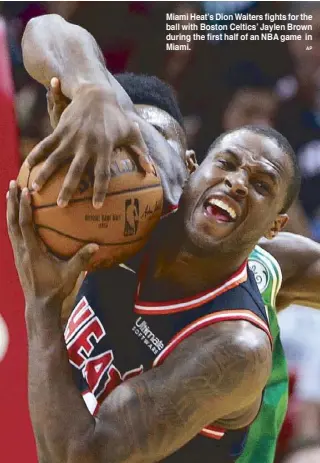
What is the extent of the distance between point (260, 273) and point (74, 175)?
28.5 inches

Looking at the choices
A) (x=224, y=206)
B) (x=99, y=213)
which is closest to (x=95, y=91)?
(x=99, y=213)

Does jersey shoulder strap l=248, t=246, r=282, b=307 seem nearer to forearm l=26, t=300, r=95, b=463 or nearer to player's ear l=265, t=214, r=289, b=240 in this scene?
player's ear l=265, t=214, r=289, b=240

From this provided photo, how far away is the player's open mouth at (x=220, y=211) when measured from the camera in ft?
3.96

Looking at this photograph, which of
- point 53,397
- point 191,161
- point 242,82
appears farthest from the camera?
point 242,82

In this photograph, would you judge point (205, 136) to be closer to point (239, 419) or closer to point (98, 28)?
point (98, 28)

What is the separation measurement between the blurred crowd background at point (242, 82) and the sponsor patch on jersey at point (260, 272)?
140 millimetres

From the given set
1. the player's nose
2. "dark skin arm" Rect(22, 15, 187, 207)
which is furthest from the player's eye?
"dark skin arm" Rect(22, 15, 187, 207)

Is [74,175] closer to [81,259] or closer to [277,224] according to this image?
[81,259]

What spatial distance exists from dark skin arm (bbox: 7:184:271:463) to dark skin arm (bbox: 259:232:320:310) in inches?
20.4

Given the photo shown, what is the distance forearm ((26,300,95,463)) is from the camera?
1084 millimetres

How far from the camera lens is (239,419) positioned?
4.17 ft

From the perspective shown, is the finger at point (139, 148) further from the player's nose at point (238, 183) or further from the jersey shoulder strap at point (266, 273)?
the jersey shoulder strap at point (266, 273)

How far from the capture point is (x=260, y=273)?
5.23ft

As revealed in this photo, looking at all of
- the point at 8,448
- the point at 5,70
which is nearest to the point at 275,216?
the point at 5,70
